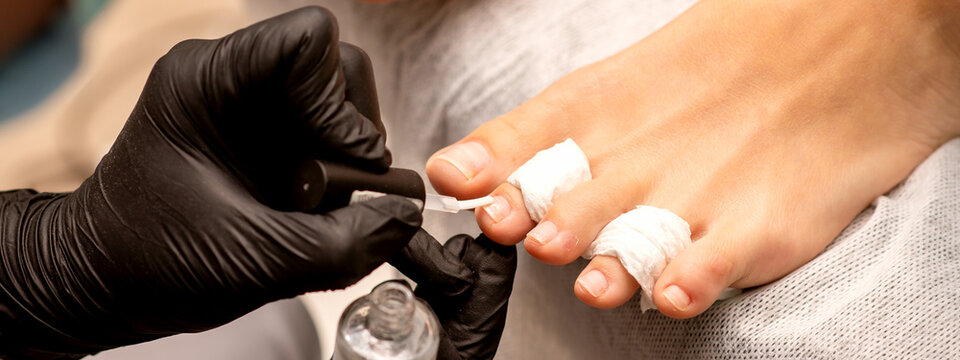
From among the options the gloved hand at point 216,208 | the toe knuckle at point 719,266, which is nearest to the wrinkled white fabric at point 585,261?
the toe knuckle at point 719,266

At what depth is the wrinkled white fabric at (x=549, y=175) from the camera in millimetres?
780

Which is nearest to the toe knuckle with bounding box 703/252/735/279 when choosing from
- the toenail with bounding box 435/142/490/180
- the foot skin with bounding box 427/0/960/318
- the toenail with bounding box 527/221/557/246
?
the foot skin with bounding box 427/0/960/318

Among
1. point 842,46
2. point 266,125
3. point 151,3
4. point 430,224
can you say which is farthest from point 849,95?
point 151,3

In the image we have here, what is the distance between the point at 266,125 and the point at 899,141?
0.77m

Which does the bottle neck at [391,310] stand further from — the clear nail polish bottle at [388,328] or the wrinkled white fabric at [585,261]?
the wrinkled white fabric at [585,261]

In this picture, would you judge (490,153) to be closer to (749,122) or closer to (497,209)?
(497,209)

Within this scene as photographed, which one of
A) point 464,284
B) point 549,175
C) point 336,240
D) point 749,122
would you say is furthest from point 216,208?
point 749,122

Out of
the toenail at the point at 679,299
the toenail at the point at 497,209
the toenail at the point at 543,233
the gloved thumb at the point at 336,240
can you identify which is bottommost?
the toenail at the point at 679,299

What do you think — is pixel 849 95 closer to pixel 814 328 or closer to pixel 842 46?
pixel 842 46

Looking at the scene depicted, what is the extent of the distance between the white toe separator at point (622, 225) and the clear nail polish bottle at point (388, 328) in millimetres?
242

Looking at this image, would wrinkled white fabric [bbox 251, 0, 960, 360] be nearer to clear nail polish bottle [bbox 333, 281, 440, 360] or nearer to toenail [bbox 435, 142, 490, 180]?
toenail [bbox 435, 142, 490, 180]

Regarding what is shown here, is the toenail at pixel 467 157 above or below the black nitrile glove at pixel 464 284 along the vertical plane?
above

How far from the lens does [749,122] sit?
88cm

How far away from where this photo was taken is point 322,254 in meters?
0.57
